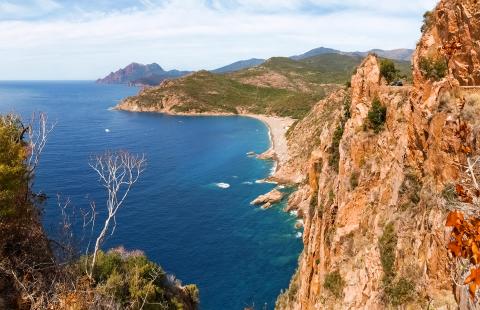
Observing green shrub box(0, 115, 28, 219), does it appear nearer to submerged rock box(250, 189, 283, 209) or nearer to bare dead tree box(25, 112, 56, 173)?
bare dead tree box(25, 112, 56, 173)

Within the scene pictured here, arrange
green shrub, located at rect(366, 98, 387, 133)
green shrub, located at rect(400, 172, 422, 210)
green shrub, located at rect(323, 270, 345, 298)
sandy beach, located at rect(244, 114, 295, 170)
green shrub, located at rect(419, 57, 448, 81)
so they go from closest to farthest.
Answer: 1. green shrub, located at rect(400, 172, 422, 210)
2. green shrub, located at rect(419, 57, 448, 81)
3. green shrub, located at rect(323, 270, 345, 298)
4. green shrub, located at rect(366, 98, 387, 133)
5. sandy beach, located at rect(244, 114, 295, 170)

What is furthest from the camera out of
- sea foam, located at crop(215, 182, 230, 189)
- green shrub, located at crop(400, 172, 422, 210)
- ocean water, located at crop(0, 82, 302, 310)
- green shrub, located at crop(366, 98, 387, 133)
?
sea foam, located at crop(215, 182, 230, 189)

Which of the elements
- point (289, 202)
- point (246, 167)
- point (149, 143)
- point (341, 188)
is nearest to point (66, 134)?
point (149, 143)

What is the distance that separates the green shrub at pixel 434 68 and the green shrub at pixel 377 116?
6.35 m

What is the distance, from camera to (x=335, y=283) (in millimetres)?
30781

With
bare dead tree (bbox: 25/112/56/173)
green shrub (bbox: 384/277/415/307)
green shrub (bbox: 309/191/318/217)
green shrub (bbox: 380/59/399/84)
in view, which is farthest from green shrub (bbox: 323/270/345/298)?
bare dead tree (bbox: 25/112/56/173)

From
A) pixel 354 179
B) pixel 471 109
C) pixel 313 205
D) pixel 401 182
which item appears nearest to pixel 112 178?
pixel 354 179

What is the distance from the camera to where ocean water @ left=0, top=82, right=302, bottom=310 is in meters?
57.6

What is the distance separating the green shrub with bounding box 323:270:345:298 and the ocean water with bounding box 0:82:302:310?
855 inches

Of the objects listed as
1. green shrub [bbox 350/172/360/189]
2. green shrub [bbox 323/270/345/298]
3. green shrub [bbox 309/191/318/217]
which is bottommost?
green shrub [bbox 323/270/345/298]

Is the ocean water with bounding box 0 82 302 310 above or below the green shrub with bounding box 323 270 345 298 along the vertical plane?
below

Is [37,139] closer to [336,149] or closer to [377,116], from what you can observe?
[377,116]

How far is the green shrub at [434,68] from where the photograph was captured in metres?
26.6

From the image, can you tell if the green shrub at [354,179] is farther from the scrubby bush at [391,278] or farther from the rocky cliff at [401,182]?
the scrubby bush at [391,278]
